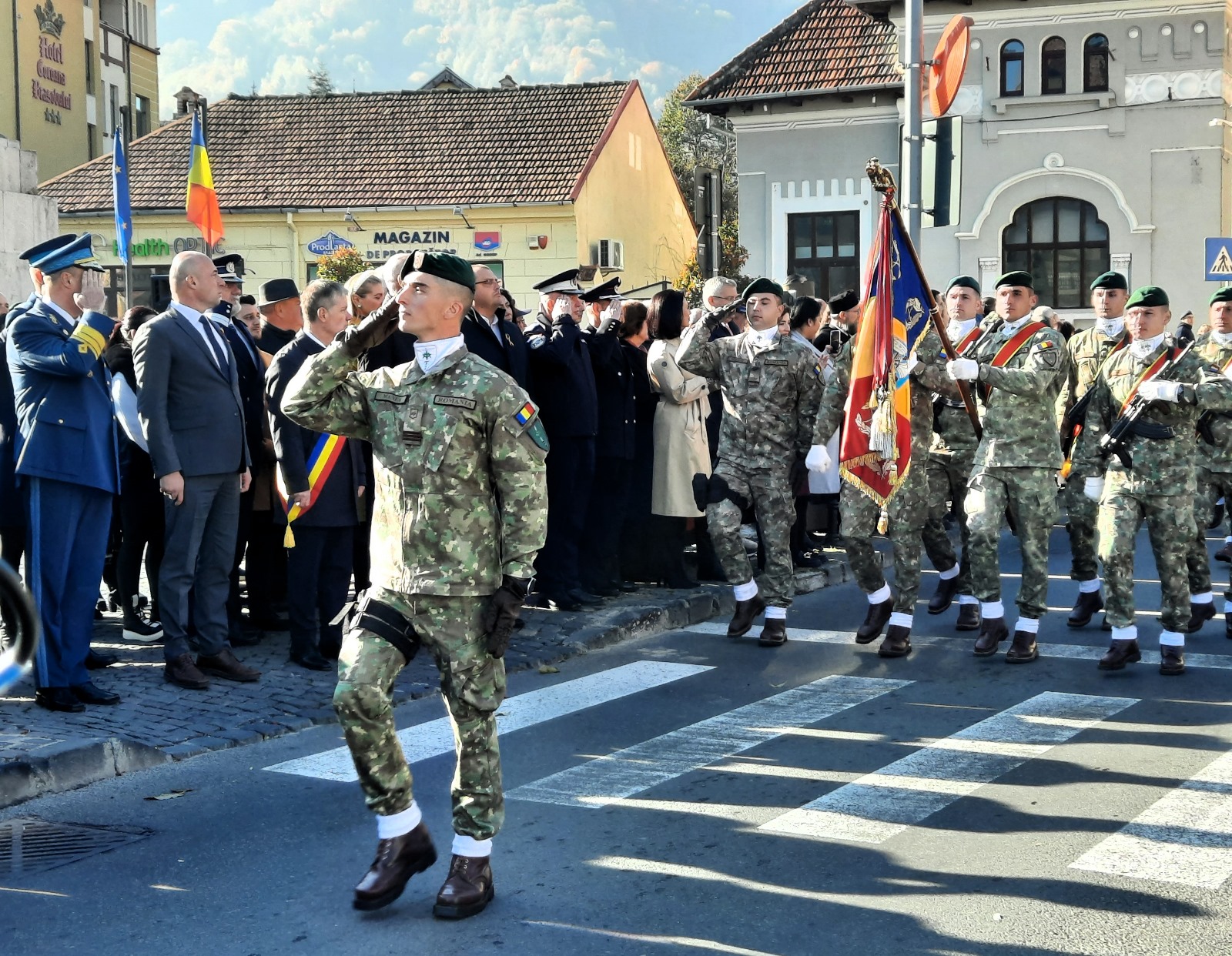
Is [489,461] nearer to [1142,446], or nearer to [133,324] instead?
[1142,446]

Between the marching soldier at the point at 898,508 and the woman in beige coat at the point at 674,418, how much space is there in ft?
5.12

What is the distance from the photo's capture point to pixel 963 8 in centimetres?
2839

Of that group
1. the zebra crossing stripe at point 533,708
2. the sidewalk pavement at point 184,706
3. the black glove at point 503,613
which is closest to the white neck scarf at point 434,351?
the black glove at point 503,613

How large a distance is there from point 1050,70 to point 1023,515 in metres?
21.8

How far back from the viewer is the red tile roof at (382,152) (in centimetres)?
3638

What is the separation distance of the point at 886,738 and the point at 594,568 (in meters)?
4.00

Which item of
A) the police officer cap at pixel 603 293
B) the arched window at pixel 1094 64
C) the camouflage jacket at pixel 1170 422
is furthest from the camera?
the arched window at pixel 1094 64

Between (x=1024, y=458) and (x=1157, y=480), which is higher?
(x=1024, y=458)

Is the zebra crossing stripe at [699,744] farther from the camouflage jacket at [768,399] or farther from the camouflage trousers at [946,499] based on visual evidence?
the camouflage trousers at [946,499]

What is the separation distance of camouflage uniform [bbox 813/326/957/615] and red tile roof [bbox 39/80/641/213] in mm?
26939

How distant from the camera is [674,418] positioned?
10.8 m

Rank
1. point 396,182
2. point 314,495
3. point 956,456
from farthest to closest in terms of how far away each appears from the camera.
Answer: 1. point 396,182
2. point 956,456
3. point 314,495

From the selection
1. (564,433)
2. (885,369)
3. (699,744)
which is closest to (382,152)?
(564,433)

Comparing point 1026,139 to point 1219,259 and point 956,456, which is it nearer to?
point 1219,259
